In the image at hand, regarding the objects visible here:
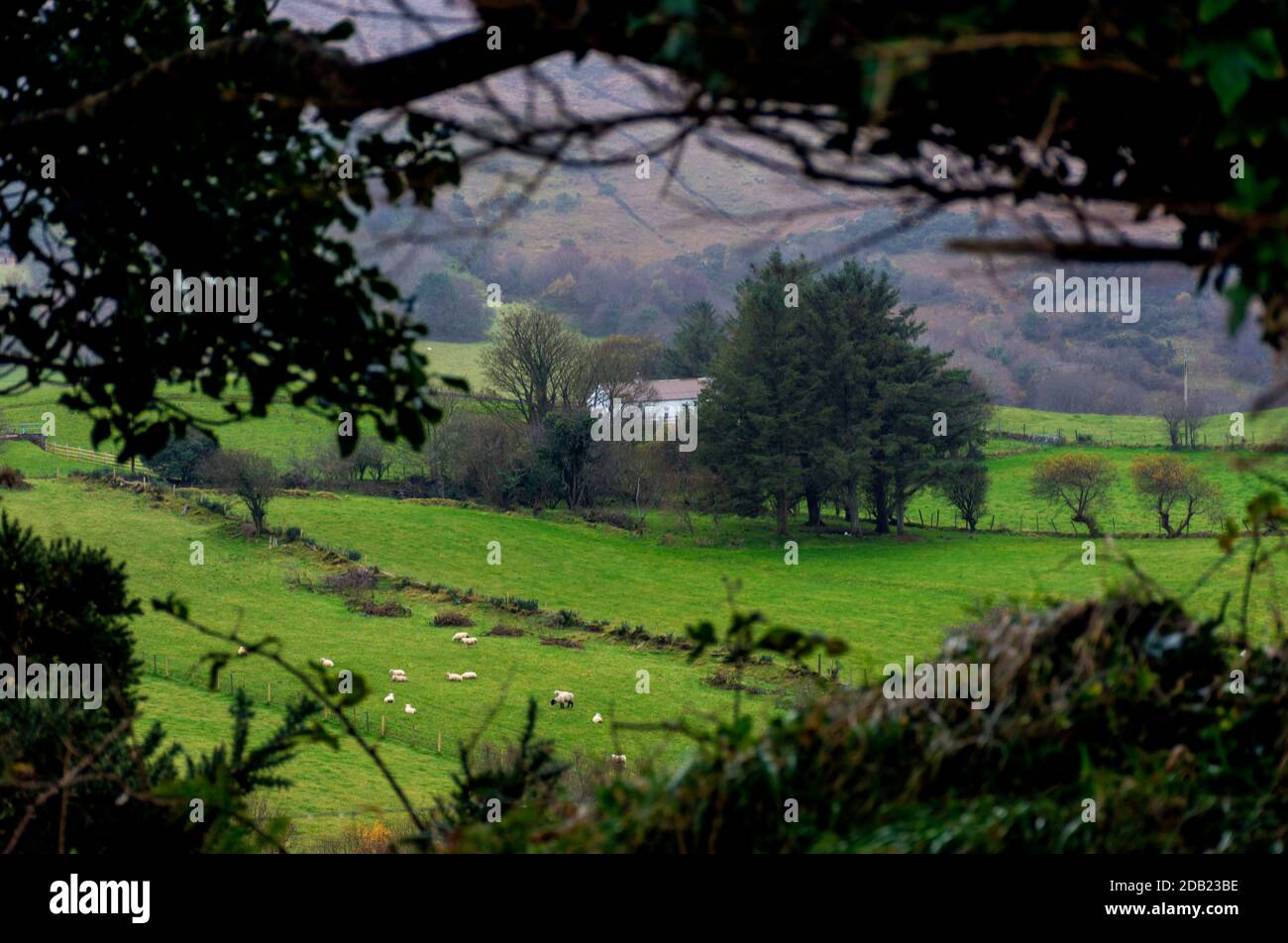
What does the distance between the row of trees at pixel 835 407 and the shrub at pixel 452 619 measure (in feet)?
72.7

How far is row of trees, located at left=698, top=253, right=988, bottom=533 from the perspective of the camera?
202 ft

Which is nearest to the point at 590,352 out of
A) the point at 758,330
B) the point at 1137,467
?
the point at 758,330

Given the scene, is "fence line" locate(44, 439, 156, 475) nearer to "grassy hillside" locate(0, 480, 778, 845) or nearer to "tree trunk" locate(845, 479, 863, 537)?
"grassy hillside" locate(0, 480, 778, 845)

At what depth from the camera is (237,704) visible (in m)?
5.11

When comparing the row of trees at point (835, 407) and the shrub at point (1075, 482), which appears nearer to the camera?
the row of trees at point (835, 407)

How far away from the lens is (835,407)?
63.6 metres

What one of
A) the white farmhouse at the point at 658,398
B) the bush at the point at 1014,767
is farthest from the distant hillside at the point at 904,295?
the bush at the point at 1014,767

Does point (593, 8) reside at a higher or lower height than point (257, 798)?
higher

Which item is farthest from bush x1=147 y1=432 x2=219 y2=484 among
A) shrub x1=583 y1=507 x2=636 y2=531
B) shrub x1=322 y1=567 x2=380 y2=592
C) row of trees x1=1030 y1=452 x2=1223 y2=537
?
row of trees x1=1030 y1=452 x2=1223 y2=537

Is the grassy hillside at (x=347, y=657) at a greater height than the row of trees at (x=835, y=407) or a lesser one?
lesser

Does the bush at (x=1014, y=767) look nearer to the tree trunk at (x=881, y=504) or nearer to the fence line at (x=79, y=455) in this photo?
the tree trunk at (x=881, y=504)

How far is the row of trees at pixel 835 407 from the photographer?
61.6 m

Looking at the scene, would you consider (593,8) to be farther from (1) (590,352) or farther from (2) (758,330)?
(1) (590,352)

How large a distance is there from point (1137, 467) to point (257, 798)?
54541 millimetres
